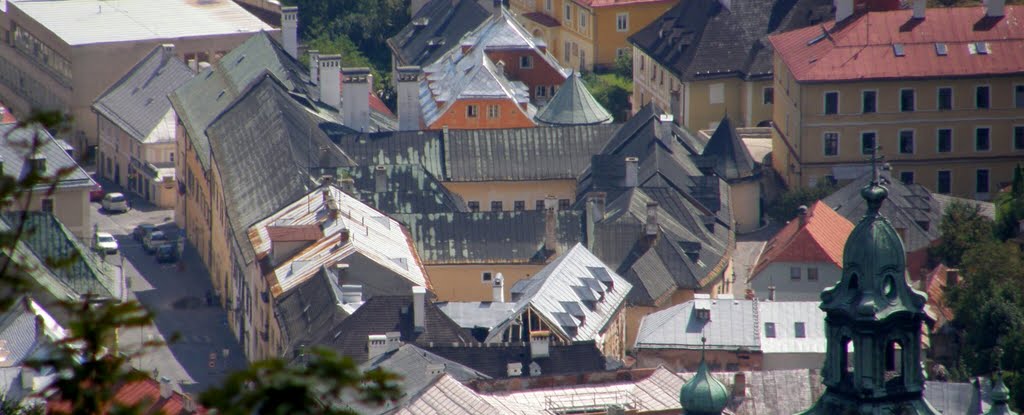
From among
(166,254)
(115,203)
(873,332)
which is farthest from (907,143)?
(873,332)

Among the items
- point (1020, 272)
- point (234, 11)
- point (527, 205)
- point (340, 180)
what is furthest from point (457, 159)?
point (234, 11)

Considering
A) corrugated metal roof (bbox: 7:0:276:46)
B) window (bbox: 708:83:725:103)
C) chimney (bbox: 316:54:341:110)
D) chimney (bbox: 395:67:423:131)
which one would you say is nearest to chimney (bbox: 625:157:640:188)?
chimney (bbox: 395:67:423:131)

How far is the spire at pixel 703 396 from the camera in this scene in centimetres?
4816

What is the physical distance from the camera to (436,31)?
125 m

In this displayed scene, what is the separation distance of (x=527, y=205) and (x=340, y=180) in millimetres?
11911

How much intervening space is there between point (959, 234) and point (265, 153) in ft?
88.5

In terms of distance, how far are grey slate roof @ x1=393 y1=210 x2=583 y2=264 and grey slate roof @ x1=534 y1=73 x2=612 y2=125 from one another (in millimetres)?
19048

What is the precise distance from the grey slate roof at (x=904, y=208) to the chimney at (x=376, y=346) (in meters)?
27.8

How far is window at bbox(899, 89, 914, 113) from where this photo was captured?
100000mm

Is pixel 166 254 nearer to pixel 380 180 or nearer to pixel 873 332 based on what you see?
pixel 380 180

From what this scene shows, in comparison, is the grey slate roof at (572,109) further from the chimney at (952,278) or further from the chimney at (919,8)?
the chimney at (952,278)

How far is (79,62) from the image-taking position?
127 m

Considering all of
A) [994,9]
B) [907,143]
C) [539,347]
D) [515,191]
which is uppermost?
[994,9]

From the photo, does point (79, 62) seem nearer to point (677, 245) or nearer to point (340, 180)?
point (340, 180)
